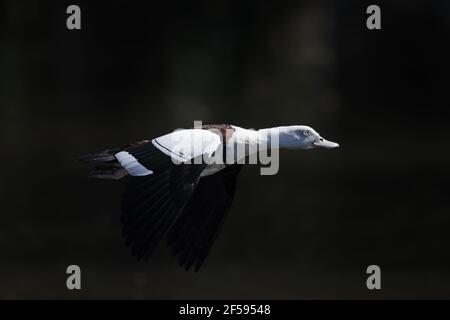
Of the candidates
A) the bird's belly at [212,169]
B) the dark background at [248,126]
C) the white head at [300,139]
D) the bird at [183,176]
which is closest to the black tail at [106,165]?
the bird at [183,176]

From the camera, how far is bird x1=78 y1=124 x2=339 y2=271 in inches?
91.0

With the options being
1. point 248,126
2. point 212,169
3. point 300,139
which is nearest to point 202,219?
point 212,169

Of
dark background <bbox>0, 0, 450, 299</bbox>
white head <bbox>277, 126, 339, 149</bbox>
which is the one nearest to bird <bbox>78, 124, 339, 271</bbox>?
white head <bbox>277, 126, 339, 149</bbox>

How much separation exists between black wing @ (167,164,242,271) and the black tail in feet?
Result: 0.75

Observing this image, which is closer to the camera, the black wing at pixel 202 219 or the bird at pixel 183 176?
the bird at pixel 183 176

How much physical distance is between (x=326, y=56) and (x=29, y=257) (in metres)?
2.05

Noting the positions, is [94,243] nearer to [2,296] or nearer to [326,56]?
[2,296]

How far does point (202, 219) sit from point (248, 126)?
93.4 inches

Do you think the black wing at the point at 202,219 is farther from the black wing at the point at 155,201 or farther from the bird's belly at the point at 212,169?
the black wing at the point at 155,201

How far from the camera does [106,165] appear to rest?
2.62 meters

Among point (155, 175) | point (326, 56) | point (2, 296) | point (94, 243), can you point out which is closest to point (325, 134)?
point (326, 56)

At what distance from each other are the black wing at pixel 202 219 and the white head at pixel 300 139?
0.16 m

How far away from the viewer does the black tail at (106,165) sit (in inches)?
102

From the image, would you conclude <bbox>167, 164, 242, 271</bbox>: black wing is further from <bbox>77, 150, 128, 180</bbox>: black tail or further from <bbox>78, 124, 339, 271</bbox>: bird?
<bbox>77, 150, 128, 180</bbox>: black tail
